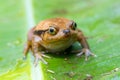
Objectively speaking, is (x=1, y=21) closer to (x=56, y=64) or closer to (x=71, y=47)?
(x=71, y=47)

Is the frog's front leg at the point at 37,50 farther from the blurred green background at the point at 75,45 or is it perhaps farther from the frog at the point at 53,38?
the blurred green background at the point at 75,45

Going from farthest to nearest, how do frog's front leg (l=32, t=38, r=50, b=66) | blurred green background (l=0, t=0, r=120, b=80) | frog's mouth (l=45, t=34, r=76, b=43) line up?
frog's front leg (l=32, t=38, r=50, b=66), frog's mouth (l=45, t=34, r=76, b=43), blurred green background (l=0, t=0, r=120, b=80)

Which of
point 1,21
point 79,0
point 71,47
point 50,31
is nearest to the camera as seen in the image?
point 50,31

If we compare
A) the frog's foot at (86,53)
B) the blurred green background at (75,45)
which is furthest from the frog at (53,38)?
the blurred green background at (75,45)

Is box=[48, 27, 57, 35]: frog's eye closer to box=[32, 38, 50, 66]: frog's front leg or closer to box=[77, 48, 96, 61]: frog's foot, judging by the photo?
box=[32, 38, 50, 66]: frog's front leg

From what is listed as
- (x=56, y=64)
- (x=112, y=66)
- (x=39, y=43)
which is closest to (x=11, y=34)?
(x=39, y=43)

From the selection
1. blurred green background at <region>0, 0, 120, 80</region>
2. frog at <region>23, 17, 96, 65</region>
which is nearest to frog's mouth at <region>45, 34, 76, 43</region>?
frog at <region>23, 17, 96, 65</region>

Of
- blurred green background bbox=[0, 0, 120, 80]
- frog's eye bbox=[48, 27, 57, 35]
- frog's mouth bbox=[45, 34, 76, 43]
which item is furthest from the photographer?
frog's eye bbox=[48, 27, 57, 35]
